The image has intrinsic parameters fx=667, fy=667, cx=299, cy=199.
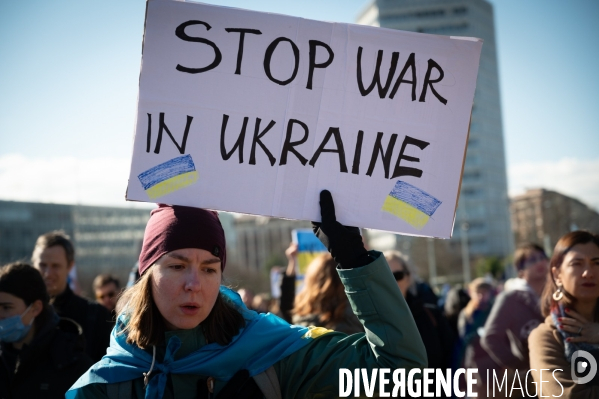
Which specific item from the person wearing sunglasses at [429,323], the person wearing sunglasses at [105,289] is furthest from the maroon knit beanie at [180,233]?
the person wearing sunglasses at [105,289]

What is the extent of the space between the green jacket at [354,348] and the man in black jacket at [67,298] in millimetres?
2164

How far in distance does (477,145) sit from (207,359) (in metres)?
102

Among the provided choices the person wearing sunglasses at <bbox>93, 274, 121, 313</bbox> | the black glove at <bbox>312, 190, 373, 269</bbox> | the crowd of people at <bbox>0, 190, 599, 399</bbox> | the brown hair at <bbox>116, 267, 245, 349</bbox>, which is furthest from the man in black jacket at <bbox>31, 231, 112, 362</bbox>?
the black glove at <bbox>312, 190, 373, 269</bbox>

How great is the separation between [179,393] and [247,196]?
771 millimetres

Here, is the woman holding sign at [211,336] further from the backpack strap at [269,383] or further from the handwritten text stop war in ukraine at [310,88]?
the handwritten text stop war in ukraine at [310,88]

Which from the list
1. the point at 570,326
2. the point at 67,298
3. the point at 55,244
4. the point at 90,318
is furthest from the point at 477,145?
the point at 570,326

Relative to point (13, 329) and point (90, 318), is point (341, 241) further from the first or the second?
point (90, 318)

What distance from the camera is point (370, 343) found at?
2314mm

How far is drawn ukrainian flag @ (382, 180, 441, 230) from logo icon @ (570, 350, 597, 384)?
1340 millimetres

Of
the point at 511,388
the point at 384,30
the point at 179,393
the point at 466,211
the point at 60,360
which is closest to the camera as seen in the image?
the point at 179,393

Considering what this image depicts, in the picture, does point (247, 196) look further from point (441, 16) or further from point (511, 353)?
point (441, 16)

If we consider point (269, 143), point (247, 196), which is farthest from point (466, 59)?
point (247, 196)

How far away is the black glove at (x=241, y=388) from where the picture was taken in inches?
93.3

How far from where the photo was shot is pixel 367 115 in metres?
2.62
